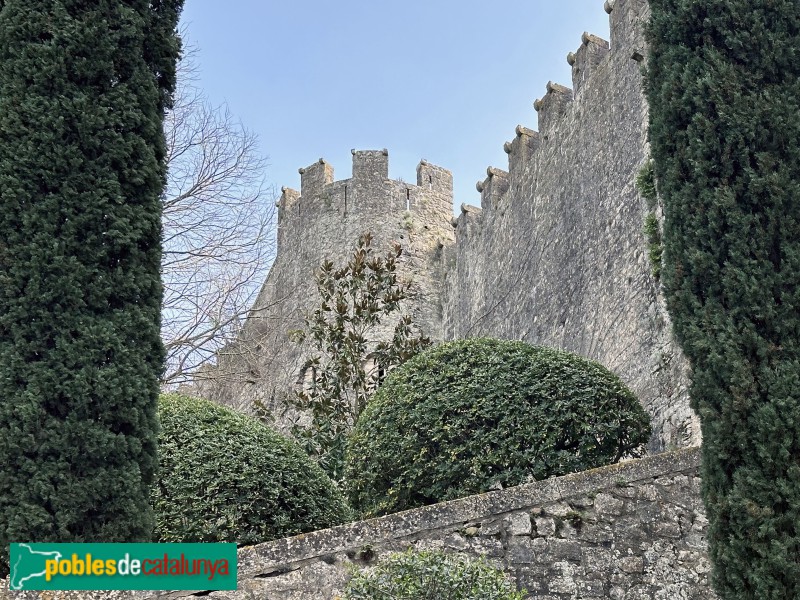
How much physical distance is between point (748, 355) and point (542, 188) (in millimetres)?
8401

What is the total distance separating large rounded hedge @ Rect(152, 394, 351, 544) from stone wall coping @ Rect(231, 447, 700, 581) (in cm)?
156

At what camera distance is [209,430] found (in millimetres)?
8180

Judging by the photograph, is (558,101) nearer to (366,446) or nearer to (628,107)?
(628,107)

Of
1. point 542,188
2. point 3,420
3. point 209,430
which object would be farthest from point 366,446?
point 542,188

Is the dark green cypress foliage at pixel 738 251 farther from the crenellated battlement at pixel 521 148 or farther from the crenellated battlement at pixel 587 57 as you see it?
the crenellated battlement at pixel 521 148

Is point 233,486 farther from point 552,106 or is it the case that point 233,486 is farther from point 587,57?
point 552,106

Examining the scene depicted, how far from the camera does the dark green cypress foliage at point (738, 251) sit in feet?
18.4

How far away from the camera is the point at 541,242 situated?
13.9m

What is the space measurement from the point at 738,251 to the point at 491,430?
8.39ft

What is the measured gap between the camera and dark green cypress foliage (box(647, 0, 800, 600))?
562 cm

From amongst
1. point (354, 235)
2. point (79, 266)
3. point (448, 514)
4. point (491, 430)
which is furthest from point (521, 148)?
point (79, 266)

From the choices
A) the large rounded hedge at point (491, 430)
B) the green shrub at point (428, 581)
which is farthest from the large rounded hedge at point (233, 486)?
the green shrub at point (428, 581)

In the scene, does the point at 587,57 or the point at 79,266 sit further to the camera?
the point at 587,57

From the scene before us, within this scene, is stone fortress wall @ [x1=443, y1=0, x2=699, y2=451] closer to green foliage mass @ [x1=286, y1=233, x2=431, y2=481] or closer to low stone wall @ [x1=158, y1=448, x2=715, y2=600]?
green foliage mass @ [x1=286, y1=233, x2=431, y2=481]
